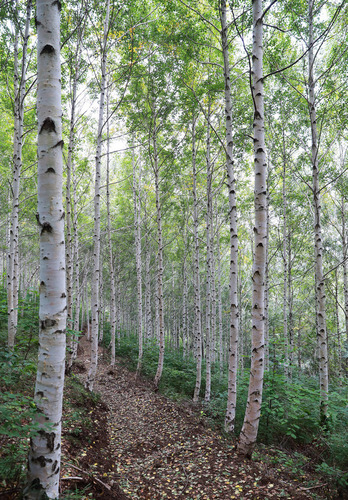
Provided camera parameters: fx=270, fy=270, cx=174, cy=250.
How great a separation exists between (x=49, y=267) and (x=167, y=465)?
426 centimetres

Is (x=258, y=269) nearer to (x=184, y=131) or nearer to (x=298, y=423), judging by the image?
(x=298, y=423)

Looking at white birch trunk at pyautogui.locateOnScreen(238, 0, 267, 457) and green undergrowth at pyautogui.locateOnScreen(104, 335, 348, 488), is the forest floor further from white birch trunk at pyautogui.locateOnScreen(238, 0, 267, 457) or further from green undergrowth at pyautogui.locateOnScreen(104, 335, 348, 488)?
white birch trunk at pyautogui.locateOnScreen(238, 0, 267, 457)

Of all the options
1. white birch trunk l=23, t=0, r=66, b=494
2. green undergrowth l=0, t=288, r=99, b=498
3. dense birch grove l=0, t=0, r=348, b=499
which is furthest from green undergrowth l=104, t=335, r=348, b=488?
white birch trunk l=23, t=0, r=66, b=494

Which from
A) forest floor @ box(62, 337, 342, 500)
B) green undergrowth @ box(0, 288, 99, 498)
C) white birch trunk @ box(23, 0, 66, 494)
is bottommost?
forest floor @ box(62, 337, 342, 500)

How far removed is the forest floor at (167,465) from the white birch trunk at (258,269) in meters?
0.57

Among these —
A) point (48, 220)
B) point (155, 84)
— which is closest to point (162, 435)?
A: point (48, 220)

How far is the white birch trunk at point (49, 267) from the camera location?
1997 millimetres

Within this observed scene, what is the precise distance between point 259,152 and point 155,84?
6.49 metres

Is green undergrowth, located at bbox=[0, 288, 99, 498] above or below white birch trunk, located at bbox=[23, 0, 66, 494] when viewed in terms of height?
below

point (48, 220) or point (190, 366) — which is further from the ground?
point (48, 220)

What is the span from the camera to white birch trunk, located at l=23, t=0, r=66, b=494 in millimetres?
1997

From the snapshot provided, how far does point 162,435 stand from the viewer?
584 cm

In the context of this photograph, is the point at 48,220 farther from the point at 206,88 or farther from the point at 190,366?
the point at 190,366

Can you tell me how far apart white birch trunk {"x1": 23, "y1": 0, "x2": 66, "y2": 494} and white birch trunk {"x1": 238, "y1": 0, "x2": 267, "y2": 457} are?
2.79m
